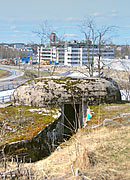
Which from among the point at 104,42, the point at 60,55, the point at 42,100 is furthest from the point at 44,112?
the point at 60,55

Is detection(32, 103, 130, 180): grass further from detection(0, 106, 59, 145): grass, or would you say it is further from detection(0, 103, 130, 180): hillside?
detection(0, 106, 59, 145): grass

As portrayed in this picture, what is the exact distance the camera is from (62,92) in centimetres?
1262

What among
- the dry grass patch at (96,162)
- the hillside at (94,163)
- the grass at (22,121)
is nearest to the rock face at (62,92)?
the grass at (22,121)

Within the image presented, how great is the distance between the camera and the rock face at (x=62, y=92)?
12.6 m

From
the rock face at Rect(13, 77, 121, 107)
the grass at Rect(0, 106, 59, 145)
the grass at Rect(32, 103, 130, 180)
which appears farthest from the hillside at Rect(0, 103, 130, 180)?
the rock face at Rect(13, 77, 121, 107)

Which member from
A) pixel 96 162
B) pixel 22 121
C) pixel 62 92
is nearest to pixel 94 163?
pixel 96 162

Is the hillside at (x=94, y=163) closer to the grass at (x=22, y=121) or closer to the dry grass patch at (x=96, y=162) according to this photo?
the dry grass patch at (x=96, y=162)

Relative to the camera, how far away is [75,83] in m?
13.3

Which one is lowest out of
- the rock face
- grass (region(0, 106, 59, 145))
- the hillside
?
grass (region(0, 106, 59, 145))

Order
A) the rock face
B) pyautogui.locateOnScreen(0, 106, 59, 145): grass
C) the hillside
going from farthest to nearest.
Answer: the rock face < pyautogui.locateOnScreen(0, 106, 59, 145): grass < the hillside

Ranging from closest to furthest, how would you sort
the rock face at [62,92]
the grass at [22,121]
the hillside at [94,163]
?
the hillside at [94,163] → the grass at [22,121] → the rock face at [62,92]

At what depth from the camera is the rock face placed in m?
12.6

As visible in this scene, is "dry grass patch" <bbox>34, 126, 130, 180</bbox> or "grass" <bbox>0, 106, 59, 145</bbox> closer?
"dry grass patch" <bbox>34, 126, 130, 180</bbox>

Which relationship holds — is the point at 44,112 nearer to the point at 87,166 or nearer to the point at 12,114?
the point at 12,114
